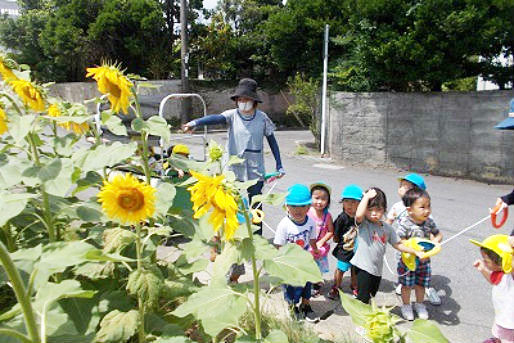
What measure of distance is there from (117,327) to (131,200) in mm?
389

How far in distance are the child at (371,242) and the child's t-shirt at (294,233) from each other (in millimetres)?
351

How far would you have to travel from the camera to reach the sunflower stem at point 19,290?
33.8 inches

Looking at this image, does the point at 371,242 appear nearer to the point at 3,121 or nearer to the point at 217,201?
the point at 217,201

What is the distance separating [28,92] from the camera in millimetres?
1751

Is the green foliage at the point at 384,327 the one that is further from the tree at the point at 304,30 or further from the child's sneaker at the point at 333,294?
the tree at the point at 304,30

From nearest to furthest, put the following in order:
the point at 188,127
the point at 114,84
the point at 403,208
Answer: the point at 114,84, the point at 188,127, the point at 403,208

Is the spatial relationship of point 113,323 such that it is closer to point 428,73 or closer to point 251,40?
point 428,73

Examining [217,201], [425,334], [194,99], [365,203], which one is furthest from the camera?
[194,99]

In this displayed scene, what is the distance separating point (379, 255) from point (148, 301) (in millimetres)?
1983

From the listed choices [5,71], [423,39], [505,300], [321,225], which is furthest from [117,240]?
[423,39]

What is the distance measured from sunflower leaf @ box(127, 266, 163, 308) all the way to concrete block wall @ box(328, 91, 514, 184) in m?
7.84

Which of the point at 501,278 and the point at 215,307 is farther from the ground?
the point at 215,307

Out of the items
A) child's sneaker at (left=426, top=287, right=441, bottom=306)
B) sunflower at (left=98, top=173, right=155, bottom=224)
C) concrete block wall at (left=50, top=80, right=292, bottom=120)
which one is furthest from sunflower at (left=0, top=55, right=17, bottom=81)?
concrete block wall at (left=50, top=80, right=292, bottom=120)

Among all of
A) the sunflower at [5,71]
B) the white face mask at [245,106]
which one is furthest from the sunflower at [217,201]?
the white face mask at [245,106]
